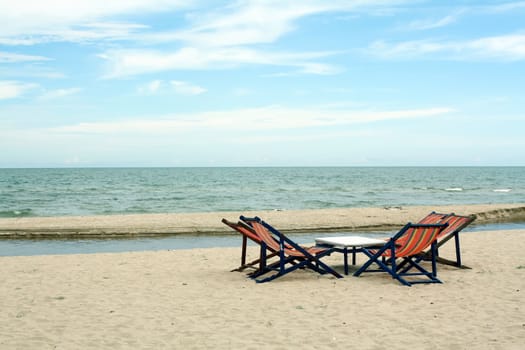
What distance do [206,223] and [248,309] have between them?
12.5 m

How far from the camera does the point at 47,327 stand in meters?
5.45

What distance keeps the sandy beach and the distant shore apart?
22.6 feet

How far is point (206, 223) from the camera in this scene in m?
18.6

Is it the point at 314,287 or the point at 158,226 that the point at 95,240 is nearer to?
the point at 158,226

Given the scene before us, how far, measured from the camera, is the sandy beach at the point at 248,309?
4.99 meters

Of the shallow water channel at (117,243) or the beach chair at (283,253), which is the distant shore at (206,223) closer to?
the shallow water channel at (117,243)

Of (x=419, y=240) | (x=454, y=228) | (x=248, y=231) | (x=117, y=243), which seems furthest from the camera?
(x=117, y=243)

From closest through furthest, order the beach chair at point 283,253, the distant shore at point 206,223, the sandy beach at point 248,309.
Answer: the sandy beach at point 248,309 < the beach chair at point 283,253 < the distant shore at point 206,223

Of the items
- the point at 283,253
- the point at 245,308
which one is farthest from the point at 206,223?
the point at 245,308

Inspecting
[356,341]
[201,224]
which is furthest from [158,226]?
[356,341]

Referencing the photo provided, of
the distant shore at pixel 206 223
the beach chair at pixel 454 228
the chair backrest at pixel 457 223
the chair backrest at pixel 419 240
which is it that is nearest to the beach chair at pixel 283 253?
the chair backrest at pixel 419 240

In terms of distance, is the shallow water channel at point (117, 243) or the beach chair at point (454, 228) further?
the shallow water channel at point (117, 243)

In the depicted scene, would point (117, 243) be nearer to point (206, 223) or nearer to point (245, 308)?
point (206, 223)

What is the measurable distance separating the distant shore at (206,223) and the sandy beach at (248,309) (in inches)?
272
